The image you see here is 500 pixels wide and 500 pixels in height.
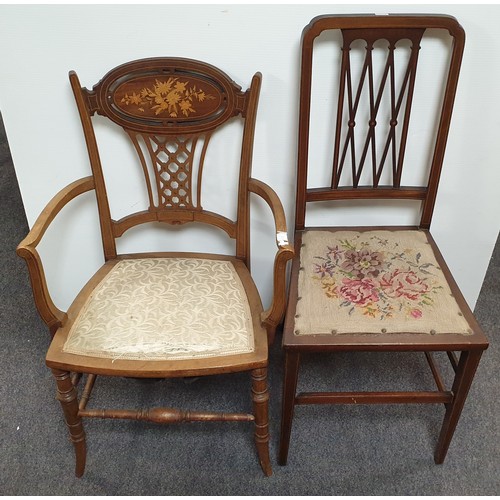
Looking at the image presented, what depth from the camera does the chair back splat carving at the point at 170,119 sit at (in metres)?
1.24

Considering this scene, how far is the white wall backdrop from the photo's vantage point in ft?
4.05

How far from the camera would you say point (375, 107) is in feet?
4.20

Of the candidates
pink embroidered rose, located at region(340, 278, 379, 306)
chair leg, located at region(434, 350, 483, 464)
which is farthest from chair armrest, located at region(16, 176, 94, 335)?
chair leg, located at region(434, 350, 483, 464)

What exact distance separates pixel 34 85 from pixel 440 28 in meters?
0.98

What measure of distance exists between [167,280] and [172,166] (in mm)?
317

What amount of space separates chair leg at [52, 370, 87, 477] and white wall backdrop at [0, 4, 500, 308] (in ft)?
1.67

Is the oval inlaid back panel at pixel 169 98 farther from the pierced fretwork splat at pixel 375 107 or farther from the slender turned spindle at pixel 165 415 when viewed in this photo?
the slender turned spindle at pixel 165 415

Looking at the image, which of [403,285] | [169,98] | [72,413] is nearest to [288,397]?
[403,285]

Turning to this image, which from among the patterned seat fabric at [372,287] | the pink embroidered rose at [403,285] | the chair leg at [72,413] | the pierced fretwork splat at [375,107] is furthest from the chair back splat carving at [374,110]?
the chair leg at [72,413]

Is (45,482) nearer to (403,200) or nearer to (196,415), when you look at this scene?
(196,415)

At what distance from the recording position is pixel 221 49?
4.17 ft

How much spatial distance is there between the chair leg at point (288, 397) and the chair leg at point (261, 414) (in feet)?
0.14

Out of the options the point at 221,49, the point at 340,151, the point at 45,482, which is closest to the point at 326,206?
the point at 340,151

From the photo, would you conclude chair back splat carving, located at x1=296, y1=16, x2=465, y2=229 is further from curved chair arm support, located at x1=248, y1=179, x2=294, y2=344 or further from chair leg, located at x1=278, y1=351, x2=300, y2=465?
chair leg, located at x1=278, y1=351, x2=300, y2=465
